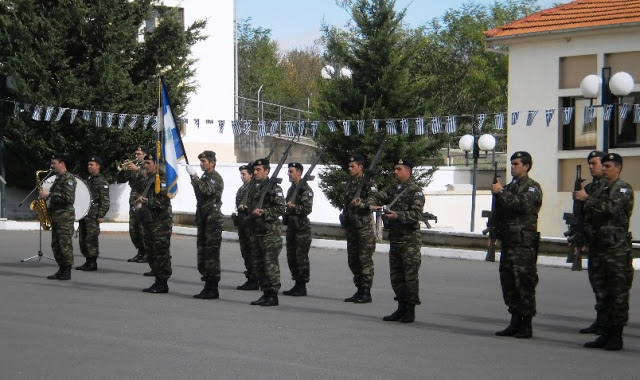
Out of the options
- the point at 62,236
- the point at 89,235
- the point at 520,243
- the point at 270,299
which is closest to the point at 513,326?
the point at 520,243

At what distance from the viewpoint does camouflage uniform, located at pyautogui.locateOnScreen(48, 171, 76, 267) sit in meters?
16.3

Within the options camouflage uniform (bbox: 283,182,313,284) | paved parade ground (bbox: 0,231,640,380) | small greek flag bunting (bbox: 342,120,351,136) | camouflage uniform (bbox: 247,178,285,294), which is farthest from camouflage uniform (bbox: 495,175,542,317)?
small greek flag bunting (bbox: 342,120,351,136)

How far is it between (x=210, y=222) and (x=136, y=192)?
170 inches

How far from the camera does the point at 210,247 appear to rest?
14656 millimetres

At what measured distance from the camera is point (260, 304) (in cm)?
1375

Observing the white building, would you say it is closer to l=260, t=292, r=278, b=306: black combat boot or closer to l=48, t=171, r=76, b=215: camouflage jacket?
l=48, t=171, r=76, b=215: camouflage jacket

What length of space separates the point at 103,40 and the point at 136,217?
38.4 ft

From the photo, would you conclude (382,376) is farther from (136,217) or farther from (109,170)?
(109,170)

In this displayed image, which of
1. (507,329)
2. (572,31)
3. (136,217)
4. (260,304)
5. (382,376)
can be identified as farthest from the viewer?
(572,31)

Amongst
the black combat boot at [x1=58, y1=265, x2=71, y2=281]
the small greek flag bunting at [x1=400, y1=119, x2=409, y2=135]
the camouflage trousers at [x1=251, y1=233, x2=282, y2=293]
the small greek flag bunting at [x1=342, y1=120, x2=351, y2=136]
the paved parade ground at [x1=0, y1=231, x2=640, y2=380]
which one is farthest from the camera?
the small greek flag bunting at [x1=342, y1=120, x2=351, y2=136]

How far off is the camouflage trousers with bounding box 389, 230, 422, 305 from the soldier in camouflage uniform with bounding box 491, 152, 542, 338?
1284 millimetres

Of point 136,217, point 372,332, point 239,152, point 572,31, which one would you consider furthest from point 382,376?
point 239,152

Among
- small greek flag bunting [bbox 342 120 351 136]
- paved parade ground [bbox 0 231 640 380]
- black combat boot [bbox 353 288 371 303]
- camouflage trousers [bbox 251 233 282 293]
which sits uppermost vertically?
small greek flag bunting [bbox 342 120 351 136]

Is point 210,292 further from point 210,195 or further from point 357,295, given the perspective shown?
point 357,295
